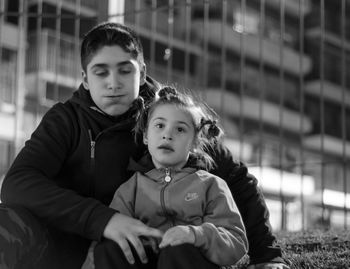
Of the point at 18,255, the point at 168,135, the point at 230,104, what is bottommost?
the point at 18,255

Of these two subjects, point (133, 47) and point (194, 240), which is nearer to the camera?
point (194, 240)

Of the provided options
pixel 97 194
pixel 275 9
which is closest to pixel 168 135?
pixel 97 194

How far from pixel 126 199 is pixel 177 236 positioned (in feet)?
0.99

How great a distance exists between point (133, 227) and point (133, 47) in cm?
67

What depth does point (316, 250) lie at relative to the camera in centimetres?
276

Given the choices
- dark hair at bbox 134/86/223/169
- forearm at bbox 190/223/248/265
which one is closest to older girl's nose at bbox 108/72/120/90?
dark hair at bbox 134/86/223/169

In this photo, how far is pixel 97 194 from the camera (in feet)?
7.52

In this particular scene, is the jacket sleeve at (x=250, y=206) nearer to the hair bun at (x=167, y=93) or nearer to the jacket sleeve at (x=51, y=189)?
the hair bun at (x=167, y=93)

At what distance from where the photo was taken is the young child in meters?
1.90

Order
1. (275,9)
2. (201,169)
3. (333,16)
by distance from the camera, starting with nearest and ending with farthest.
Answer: (201,169)
(275,9)
(333,16)

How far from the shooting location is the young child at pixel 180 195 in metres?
1.90

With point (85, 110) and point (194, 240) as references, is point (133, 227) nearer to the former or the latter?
point (194, 240)

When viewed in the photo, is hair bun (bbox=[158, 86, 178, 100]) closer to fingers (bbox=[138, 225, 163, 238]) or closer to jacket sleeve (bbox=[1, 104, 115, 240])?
jacket sleeve (bbox=[1, 104, 115, 240])

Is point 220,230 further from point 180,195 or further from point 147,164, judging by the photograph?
point 147,164
